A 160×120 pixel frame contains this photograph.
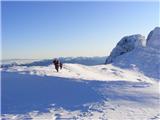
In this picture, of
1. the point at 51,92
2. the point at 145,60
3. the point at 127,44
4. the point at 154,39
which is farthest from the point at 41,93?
the point at 127,44

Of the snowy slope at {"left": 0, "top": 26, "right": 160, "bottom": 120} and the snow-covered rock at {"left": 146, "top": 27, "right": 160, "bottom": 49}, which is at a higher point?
the snow-covered rock at {"left": 146, "top": 27, "right": 160, "bottom": 49}

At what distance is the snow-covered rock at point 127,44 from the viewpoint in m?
77.6

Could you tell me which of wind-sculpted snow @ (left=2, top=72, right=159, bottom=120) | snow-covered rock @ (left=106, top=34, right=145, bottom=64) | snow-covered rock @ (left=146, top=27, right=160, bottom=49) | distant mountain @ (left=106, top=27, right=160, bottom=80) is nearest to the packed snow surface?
wind-sculpted snow @ (left=2, top=72, right=159, bottom=120)

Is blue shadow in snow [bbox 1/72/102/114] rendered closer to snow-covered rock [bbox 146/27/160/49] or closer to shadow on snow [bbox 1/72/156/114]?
shadow on snow [bbox 1/72/156/114]

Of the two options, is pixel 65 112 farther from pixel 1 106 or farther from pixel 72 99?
pixel 1 106

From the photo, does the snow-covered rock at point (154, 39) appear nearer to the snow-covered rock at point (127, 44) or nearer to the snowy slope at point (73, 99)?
the snow-covered rock at point (127, 44)

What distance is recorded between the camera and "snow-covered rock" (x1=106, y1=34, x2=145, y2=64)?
77625mm

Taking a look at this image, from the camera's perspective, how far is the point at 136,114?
1980 centimetres

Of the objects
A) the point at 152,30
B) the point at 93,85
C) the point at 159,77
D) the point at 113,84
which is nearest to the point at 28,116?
the point at 93,85

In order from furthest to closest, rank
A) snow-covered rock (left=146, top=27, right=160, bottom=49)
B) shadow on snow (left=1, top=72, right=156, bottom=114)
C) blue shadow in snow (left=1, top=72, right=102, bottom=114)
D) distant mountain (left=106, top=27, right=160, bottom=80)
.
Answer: snow-covered rock (left=146, top=27, right=160, bottom=49)
distant mountain (left=106, top=27, right=160, bottom=80)
shadow on snow (left=1, top=72, right=156, bottom=114)
blue shadow in snow (left=1, top=72, right=102, bottom=114)

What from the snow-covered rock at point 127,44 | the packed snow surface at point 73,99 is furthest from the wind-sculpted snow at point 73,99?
the snow-covered rock at point 127,44

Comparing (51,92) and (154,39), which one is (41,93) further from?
(154,39)

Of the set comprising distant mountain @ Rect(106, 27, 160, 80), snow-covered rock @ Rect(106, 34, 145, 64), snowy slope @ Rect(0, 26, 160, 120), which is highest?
snow-covered rock @ Rect(106, 34, 145, 64)

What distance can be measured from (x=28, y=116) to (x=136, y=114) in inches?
242
